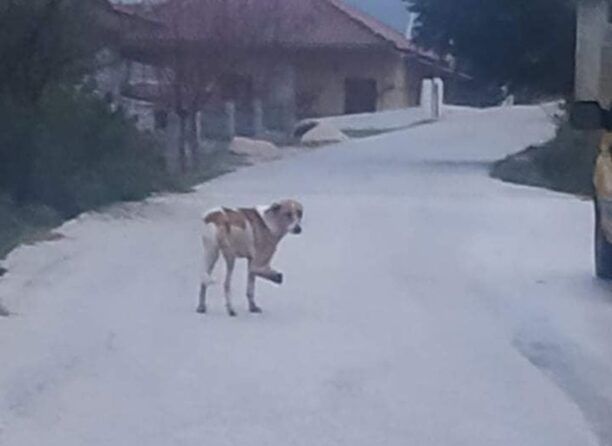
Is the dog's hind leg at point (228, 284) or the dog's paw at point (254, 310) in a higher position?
the dog's hind leg at point (228, 284)

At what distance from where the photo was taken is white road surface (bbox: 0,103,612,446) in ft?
35.8

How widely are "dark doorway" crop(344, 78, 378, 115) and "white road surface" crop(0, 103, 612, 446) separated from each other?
1749 inches

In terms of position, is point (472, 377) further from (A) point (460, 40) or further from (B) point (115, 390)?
(A) point (460, 40)

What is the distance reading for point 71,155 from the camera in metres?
26.1

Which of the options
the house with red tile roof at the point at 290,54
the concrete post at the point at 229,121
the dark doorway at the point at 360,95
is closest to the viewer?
the house with red tile roof at the point at 290,54

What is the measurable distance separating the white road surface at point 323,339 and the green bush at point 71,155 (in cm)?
61

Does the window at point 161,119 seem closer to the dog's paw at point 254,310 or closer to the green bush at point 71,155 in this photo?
the green bush at point 71,155

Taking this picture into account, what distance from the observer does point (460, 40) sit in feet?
146

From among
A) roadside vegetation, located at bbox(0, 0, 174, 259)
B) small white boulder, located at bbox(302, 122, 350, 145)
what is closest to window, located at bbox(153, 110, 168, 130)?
roadside vegetation, located at bbox(0, 0, 174, 259)

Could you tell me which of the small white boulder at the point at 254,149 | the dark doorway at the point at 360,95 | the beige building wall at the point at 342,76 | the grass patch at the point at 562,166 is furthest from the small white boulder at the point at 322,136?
the dark doorway at the point at 360,95

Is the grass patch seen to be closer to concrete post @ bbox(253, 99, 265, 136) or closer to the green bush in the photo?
the green bush

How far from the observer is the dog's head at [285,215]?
Result: 50.7ft

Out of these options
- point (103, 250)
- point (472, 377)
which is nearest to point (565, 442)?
point (472, 377)

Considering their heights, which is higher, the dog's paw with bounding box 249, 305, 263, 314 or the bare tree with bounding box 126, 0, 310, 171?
the bare tree with bounding box 126, 0, 310, 171
